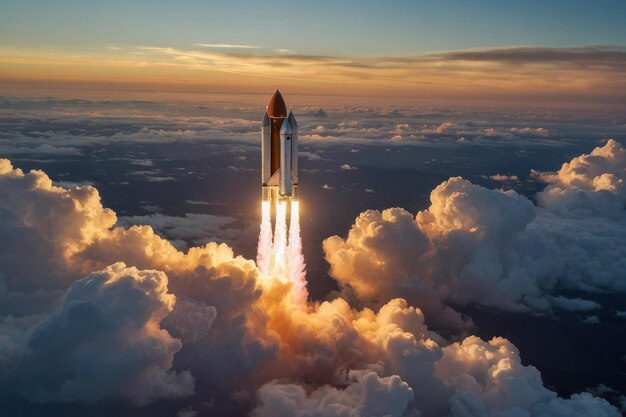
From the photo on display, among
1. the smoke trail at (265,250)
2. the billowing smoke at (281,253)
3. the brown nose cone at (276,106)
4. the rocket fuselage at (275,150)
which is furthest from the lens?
the smoke trail at (265,250)

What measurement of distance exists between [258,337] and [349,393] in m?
14.0

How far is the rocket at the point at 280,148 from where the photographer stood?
78312mm

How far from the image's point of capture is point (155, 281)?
6844cm

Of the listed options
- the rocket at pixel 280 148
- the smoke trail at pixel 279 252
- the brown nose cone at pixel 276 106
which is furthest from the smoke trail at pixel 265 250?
the brown nose cone at pixel 276 106

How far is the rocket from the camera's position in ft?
257

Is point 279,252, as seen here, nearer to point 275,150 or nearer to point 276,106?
point 275,150

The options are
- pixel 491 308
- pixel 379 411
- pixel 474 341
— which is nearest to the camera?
pixel 379 411

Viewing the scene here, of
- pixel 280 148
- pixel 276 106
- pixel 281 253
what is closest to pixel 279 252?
pixel 281 253

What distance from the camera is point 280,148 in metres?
79.1

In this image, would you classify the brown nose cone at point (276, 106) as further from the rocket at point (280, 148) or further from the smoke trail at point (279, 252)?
the smoke trail at point (279, 252)

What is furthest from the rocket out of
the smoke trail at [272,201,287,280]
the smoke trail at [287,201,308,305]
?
the smoke trail at [272,201,287,280]

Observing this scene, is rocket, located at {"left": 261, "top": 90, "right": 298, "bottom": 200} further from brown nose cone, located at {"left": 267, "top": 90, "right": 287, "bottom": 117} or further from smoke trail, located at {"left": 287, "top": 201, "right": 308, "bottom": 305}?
smoke trail, located at {"left": 287, "top": 201, "right": 308, "bottom": 305}

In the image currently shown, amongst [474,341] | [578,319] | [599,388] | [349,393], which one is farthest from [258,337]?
[578,319]

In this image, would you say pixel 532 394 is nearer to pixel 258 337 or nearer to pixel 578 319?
pixel 258 337
